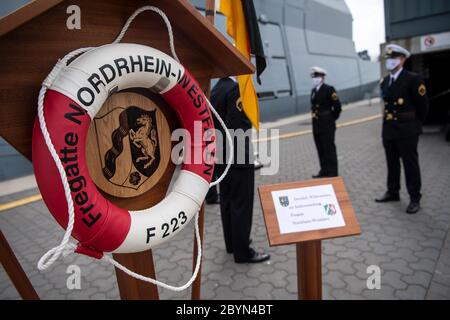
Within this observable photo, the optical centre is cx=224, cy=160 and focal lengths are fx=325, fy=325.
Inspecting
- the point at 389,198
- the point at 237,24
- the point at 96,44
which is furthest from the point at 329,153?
the point at 96,44

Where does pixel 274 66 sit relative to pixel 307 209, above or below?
above

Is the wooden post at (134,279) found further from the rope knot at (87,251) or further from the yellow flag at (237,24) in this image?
the yellow flag at (237,24)

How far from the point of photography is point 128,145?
109cm

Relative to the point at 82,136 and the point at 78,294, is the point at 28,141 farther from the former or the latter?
the point at 78,294

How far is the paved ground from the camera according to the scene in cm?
209

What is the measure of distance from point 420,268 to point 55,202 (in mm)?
2319

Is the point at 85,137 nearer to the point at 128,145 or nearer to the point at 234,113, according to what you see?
the point at 128,145

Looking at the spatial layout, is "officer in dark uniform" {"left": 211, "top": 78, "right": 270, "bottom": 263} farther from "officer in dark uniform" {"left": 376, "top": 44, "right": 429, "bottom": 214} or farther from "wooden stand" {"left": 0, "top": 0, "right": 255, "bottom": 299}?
"officer in dark uniform" {"left": 376, "top": 44, "right": 429, "bottom": 214}

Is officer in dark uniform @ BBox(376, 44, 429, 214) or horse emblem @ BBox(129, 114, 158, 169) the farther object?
officer in dark uniform @ BBox(376, 44, 429, 214)

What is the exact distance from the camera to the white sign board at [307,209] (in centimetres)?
150

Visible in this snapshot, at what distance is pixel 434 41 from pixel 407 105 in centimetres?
360

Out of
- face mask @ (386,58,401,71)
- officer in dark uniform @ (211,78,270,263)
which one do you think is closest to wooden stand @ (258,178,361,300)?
officer in dark uniform @ (211,78,270,263)

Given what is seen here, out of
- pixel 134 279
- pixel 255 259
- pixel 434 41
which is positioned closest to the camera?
pixel 134 279
